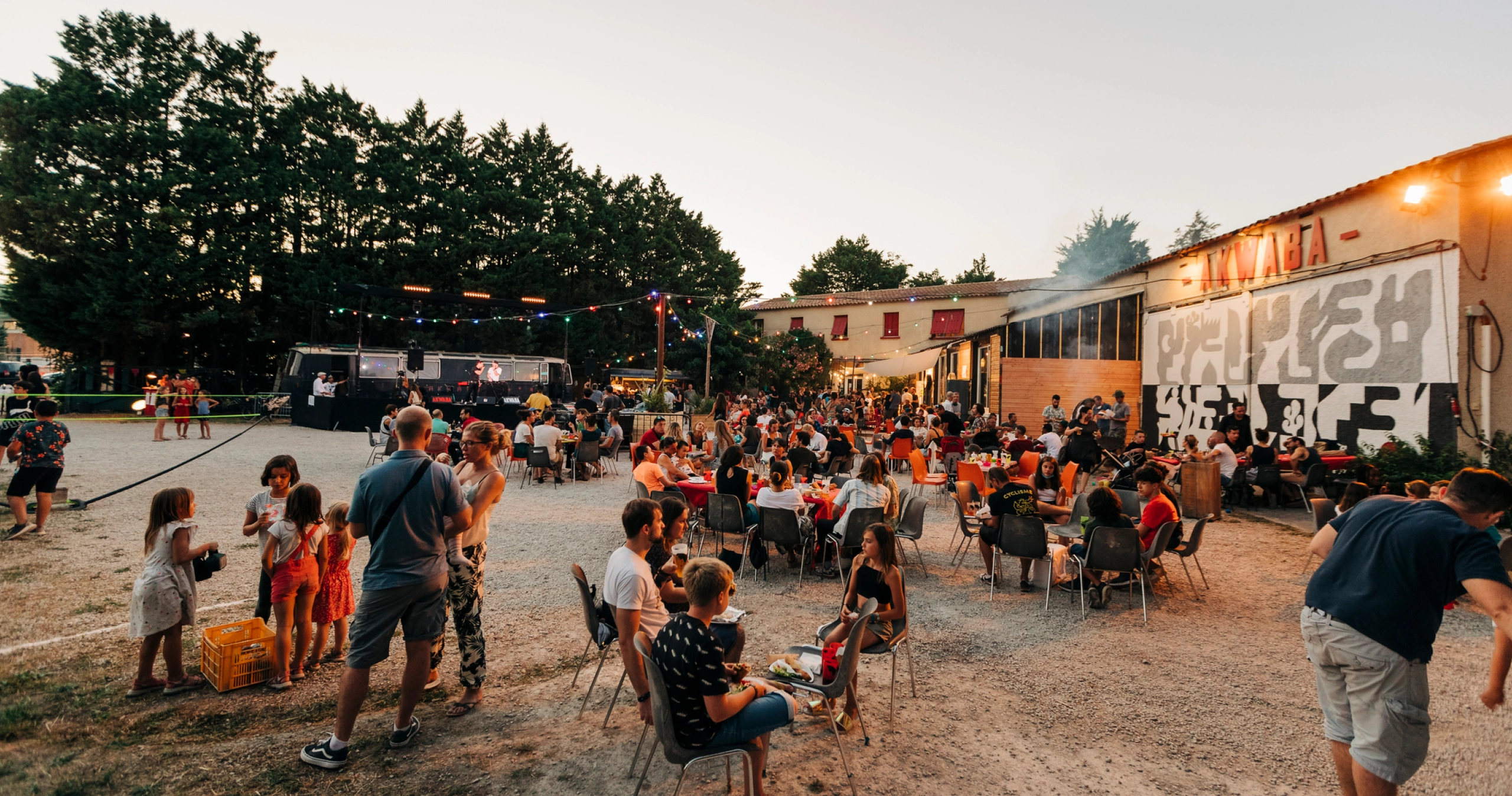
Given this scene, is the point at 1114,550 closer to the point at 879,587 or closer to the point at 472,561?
the point at 879,587

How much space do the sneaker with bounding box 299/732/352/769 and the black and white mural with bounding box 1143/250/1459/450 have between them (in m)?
12.6

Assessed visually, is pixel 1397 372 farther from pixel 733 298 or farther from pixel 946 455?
pixel 733 298

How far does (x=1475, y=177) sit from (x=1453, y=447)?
11.8 ft

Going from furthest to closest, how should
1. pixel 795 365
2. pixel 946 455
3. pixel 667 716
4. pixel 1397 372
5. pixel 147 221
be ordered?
pixel 795 365 → pixel 147 221 → pixel 946 455 → pixel 1397 372 → pixel 667 716

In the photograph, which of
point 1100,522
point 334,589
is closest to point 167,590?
point 334,589

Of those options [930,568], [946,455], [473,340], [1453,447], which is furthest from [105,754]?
[473,340]

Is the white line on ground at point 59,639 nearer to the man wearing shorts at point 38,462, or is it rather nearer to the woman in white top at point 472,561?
the woman in white top at point 472,561

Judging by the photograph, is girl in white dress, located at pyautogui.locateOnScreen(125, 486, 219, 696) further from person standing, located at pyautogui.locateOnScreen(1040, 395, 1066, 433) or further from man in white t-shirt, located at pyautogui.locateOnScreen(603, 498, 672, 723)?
person standing, located at pyautogui.locateOnScreen(1040, 395, 1066, 433)

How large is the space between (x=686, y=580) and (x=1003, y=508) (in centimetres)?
432

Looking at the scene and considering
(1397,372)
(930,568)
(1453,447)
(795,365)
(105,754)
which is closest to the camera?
(105,754)

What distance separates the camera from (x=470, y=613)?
3736 mm

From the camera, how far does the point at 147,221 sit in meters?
23.6

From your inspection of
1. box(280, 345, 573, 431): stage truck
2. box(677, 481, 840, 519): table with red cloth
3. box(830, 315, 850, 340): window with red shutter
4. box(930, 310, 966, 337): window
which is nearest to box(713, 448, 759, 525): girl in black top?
box(677, 481, 840, 519): table with red cloth

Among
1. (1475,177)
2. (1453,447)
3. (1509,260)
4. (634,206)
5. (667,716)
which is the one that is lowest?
(667,716)
